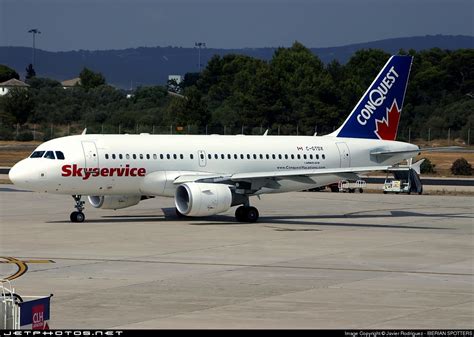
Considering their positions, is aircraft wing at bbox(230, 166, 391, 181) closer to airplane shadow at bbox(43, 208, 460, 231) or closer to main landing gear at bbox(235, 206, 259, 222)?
main landing gear at bbox(235, 206, 259, 222)

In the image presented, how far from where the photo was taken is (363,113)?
173ft

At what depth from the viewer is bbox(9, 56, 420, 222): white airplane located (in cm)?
4391

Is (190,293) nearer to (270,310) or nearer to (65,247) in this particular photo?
(270,310)

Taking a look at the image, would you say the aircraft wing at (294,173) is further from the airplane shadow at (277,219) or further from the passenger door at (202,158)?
the airplane shadow at (277,219)

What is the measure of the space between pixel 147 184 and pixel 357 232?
9.38m

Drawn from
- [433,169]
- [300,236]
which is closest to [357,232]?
[300,236]

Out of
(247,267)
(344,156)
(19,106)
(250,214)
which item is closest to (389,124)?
(344,156)

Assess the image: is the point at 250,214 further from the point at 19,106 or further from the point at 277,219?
the point at 19,106

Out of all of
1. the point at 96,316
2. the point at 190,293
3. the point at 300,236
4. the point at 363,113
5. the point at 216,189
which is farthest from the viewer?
the point at 363,113

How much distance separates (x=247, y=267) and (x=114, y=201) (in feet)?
53.4

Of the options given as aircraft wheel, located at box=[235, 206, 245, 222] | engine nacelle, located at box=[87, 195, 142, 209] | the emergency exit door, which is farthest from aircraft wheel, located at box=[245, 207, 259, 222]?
the emergency exit door

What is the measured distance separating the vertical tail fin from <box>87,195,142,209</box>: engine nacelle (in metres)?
11.6

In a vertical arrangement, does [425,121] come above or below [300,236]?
above

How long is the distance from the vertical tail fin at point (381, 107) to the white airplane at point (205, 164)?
2.0 inches
